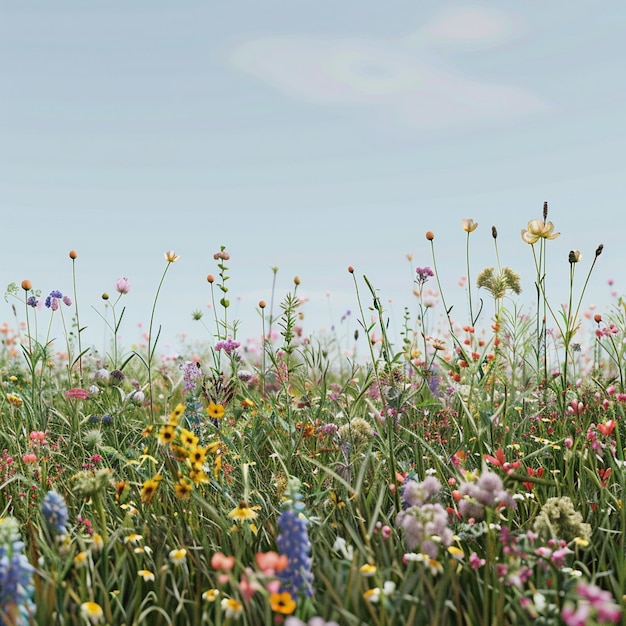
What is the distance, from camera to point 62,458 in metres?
3.77

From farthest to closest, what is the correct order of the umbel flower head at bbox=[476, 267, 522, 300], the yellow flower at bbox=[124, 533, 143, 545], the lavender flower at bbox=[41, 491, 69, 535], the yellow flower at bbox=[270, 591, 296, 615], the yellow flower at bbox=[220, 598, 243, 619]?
the umbel flower head at bbox=[476, 267, 522, 300] < the yellow flower at bbox=[124, 533, 143, 545] < the lavender flower at bbox=[41, 491, 69, 535] < the yellow flower at bbox=[220, 598, 243, 619] < the yellow flower at bbox=[270, 591, 296, 615]

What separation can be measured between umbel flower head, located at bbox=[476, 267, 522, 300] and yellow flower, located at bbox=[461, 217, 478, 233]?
0.28 meters

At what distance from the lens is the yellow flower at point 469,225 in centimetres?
400

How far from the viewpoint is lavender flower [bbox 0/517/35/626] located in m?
1.64

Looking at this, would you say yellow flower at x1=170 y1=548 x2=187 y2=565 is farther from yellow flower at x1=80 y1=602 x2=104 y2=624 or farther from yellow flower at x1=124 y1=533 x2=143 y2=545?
yellow flower at x1=80 y1=602 x2=104 y2=624

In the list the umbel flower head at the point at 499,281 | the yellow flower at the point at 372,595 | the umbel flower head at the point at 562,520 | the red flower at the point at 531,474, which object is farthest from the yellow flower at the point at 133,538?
the umbel flower head at the point at 499,281

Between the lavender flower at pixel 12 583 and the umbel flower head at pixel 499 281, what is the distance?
270 cm

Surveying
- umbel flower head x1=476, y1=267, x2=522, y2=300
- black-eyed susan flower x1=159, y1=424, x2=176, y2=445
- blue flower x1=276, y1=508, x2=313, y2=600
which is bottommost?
blue flower x1=276, y1=508, x2=313, y2=600

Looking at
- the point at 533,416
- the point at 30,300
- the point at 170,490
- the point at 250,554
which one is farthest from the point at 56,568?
the point at 30,300

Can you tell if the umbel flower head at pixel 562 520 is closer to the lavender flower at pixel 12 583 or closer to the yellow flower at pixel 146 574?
the yellow flower at pixel 146 574

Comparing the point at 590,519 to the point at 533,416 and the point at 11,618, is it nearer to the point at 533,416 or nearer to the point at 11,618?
the point at 533,416

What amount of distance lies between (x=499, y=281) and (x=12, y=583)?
9.17ft

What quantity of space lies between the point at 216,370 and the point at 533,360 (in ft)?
6.98

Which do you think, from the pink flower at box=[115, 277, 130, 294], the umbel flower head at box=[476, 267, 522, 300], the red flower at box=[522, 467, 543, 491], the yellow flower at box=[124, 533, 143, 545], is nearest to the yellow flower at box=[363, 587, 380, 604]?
the yellow flower at box=[124, 533, 143, 545]
